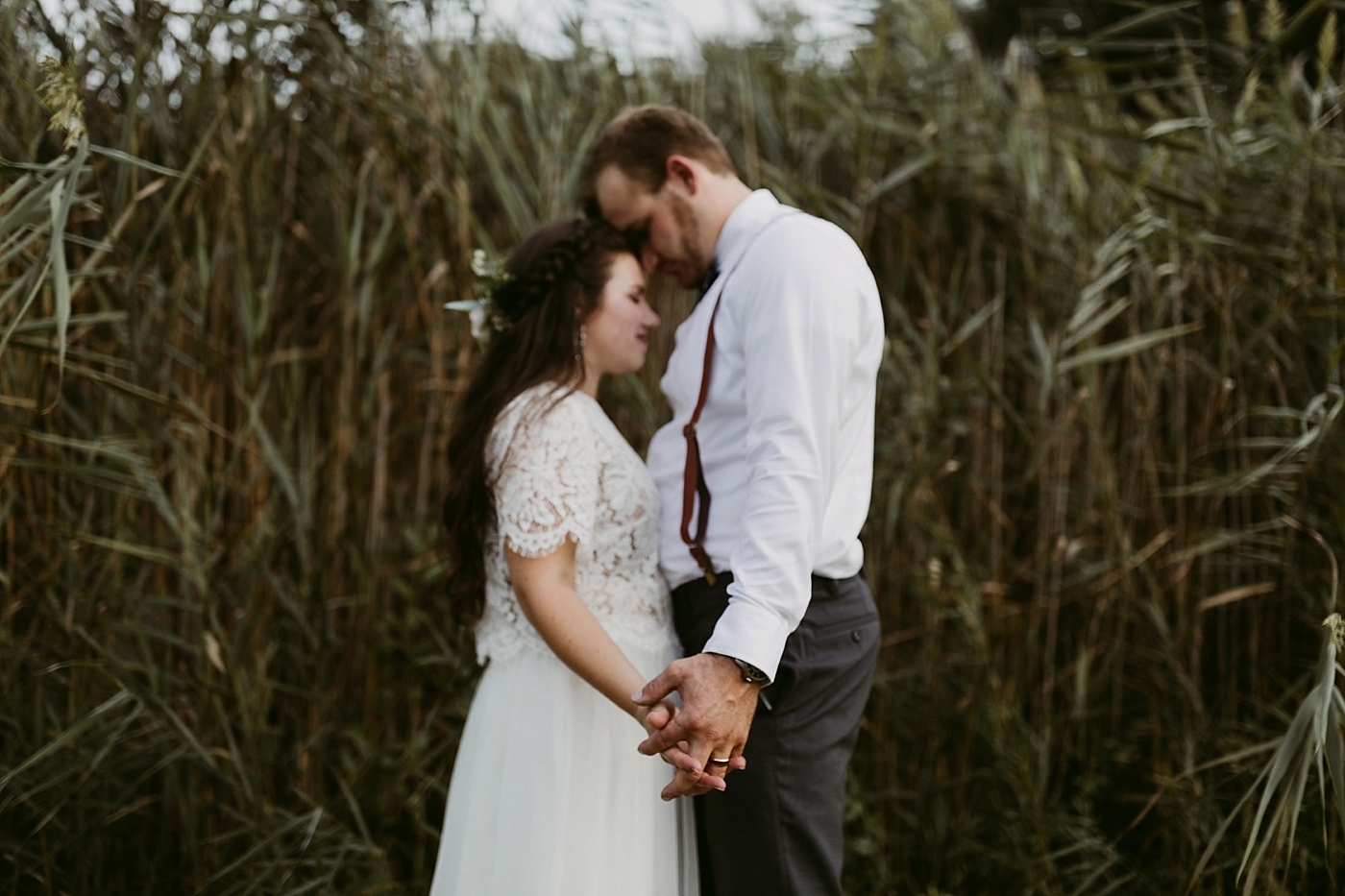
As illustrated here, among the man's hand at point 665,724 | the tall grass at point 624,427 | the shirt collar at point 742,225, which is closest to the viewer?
the man's hand at point 665,724

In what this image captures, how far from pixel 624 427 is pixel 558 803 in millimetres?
1196

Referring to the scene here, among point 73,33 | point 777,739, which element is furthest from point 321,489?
point 777,739

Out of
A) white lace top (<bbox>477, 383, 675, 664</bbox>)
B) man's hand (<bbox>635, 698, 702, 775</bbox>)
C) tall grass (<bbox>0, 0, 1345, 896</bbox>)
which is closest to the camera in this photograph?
man's hand (<bbox>635, 698, 702, 775</bbox>)

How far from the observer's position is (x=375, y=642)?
2.39 m

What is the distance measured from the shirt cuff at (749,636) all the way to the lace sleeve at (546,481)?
0.33 metres

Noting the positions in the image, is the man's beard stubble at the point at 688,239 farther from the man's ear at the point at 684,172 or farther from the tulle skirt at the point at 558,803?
the tulle skirt at the point at 558,803

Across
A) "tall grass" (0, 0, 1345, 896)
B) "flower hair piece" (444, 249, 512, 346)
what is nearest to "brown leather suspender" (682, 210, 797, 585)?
"flower hair piece" (444, 249, 512, 346)

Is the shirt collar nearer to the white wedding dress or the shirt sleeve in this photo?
the shirt sleeve

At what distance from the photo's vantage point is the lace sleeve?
1597 mm

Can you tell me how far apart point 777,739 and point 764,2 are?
2627 millimetres

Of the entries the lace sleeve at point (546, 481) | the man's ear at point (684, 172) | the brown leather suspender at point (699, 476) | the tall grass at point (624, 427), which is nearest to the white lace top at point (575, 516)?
the lace sleeve at point (546, 481)

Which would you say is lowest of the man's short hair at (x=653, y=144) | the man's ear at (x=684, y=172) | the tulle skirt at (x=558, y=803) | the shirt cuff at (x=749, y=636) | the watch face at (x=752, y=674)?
the tulle skirt at (x=558, y=803)

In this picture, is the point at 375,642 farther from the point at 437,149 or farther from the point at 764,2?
the point at 764,2

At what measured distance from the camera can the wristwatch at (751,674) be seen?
137 cm
